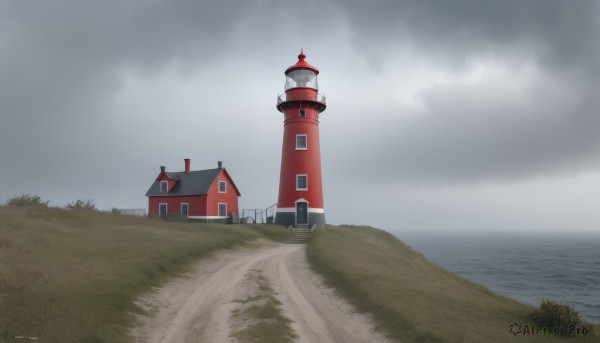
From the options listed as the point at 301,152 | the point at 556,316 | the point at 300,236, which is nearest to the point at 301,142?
the point at 301,152

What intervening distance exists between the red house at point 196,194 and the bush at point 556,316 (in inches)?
1384

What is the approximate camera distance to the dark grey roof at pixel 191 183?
43.5m

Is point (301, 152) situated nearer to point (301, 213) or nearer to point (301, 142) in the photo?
point (301, 142)

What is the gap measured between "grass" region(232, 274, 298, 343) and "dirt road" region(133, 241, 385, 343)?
9.0 inches

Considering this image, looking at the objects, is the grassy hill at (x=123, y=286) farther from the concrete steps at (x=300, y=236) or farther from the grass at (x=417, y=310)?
the concrete steps at (x=300, y=236)

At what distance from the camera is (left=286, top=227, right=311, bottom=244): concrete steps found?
100ft

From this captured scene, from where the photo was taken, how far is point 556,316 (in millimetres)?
10914

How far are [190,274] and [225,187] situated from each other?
2820 centimetres

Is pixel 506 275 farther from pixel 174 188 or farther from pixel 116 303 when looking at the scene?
pixel 116 303

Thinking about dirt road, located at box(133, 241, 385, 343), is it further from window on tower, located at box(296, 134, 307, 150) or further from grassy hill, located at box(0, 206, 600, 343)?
window on tower, located at box(296, 134, 307, 150)

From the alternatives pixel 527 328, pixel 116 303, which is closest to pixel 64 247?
pixel 116 303

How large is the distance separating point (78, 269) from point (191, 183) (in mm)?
31376

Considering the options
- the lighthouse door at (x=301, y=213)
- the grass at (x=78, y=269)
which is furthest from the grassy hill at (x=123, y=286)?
the lighthouse door at (x=301, y=213)

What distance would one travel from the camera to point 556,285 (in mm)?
38500
